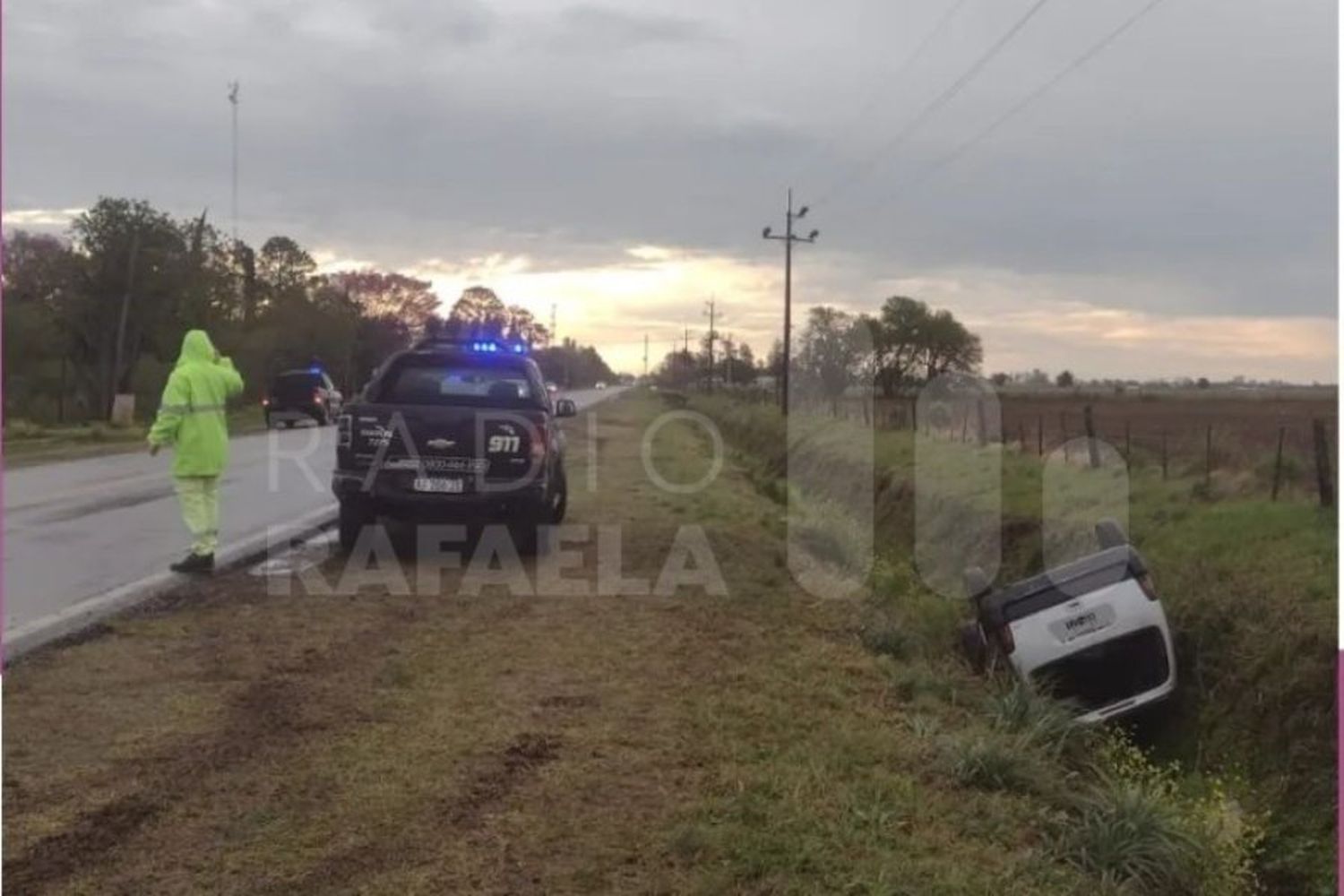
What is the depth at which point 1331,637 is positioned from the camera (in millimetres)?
8812

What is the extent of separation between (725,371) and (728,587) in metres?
93.2

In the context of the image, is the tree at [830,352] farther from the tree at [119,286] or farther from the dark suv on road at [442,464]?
the dark suv on road at [442,464]

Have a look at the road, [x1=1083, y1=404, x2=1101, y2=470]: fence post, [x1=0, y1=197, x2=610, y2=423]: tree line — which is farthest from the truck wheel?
[x1=0, y1=197, x2=610, y2=423]: tree line

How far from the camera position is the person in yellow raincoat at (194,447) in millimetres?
Answer: 9516

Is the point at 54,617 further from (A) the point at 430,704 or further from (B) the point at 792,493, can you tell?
(B) the point at 792,493

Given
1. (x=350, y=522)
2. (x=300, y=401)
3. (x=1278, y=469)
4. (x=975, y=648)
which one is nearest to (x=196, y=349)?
(x=350, y=522)

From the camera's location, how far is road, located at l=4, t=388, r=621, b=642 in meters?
9.15

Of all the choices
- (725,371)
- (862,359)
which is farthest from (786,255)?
(725,371)

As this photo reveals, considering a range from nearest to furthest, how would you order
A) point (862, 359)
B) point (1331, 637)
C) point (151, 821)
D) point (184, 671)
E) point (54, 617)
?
point (151, 821) → point (184, 671) → point (54, 617) → point (1331, 637) → point (862, 359)

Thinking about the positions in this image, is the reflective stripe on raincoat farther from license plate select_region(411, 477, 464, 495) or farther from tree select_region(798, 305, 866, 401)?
tree select_region(798, 305, 866, 401)

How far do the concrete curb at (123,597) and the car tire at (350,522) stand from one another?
2.37 feet

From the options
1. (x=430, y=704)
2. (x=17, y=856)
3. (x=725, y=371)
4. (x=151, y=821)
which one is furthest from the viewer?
(x=725, y=371)

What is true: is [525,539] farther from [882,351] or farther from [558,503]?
[882,351]

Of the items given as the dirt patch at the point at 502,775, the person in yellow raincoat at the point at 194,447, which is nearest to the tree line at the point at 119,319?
the person in yellow raincoat at the point at 194,447
